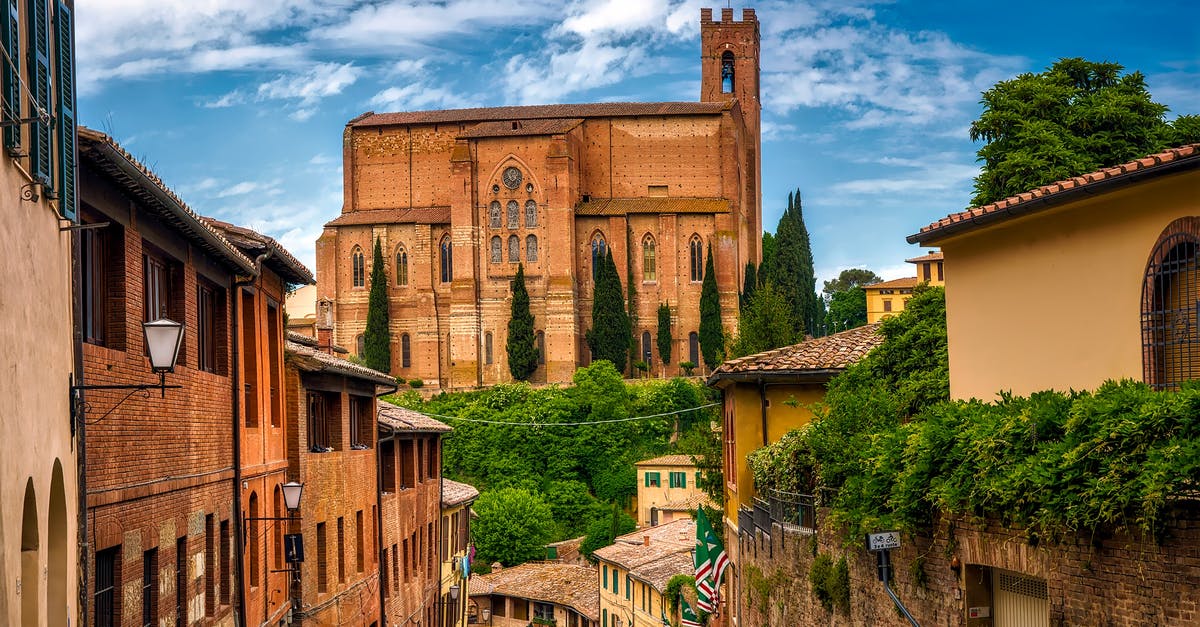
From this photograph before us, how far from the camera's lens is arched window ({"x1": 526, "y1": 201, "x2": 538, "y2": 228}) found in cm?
9188

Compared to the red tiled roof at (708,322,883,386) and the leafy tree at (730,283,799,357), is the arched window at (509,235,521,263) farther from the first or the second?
the red tiled roof at (708,322,883,386)

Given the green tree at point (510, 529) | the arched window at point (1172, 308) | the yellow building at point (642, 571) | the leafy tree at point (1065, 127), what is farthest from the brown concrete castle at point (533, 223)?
the arched window at point (1172, 308)

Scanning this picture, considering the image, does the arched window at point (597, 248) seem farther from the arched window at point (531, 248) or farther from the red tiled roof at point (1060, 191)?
the red tiled roof at point (1060, 191)

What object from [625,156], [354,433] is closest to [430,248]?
[625,156]

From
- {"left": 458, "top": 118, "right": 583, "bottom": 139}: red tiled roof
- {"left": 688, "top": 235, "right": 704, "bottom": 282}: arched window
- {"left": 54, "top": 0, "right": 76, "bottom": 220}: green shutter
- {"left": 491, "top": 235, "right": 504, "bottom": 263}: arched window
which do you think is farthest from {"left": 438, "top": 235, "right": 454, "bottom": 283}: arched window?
{"left": 54, "top": 0, "right": 76, "bottom": 220}: green shutter

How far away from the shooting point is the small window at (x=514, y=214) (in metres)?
91.9

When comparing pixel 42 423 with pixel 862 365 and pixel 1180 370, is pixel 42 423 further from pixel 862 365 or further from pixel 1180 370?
pixel 862 365

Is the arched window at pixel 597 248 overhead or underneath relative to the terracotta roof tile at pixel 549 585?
overhead

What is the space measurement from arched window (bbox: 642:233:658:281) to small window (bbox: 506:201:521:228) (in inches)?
319

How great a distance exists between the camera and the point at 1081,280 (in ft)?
43.2

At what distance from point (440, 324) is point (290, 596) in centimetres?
7467

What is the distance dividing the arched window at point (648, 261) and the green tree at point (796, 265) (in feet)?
22.6

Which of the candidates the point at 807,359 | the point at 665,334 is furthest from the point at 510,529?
the point at 807,359

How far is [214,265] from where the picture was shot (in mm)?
16734
